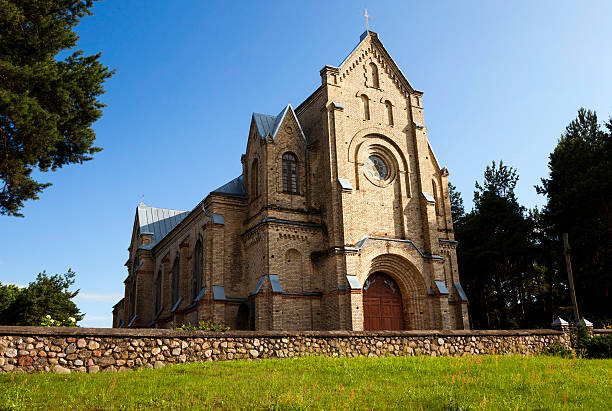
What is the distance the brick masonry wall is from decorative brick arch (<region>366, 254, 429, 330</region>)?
312 inches

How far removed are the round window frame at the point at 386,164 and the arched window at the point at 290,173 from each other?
11.9ft

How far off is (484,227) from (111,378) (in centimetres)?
3328

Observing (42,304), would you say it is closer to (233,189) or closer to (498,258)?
(233,189)

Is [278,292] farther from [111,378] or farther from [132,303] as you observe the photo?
[132,303]

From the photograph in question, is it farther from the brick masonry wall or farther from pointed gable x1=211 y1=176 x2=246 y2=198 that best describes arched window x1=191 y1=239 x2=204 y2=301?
the brick masonry wall

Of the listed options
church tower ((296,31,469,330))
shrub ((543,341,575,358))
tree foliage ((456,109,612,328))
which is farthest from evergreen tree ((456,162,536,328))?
shrub ((543,341,575,358))

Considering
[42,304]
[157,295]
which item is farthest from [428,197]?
[42,304]

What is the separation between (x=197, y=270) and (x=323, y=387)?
20347 mm

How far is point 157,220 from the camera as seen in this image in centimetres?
4288

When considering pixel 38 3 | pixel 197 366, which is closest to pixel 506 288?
pixel 197 366

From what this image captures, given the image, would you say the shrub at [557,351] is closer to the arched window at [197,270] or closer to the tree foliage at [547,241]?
the tree foliage at [547,241]

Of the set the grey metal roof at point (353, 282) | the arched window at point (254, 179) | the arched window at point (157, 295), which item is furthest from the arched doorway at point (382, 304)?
the arched window at point (157, 295)

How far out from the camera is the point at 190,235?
102ft

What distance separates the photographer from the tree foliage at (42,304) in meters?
40.8
